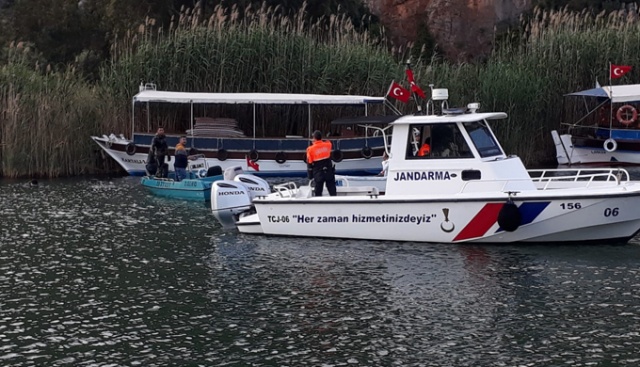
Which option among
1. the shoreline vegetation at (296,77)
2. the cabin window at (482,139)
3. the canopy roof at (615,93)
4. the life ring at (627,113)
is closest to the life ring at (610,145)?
the life ring at (627,113)

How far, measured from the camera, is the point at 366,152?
34125mm

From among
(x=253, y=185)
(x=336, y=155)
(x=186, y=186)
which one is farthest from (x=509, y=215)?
(x=336, y=155)

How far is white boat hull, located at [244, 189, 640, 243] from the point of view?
63.0ft

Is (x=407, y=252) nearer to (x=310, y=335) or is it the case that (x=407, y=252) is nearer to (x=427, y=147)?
(x=427, y=147)

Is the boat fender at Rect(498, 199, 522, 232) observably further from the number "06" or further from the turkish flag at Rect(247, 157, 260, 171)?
the turkish flag at Rect(247, 157, 260, 171)

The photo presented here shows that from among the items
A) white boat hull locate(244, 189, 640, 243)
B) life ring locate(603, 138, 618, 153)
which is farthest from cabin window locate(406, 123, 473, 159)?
life ring locate(603, 138, 618, 153)

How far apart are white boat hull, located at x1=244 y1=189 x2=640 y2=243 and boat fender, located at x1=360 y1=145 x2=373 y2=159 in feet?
43.3

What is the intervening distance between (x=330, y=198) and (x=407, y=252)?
2087 millimetres

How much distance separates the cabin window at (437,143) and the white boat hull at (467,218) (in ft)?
3.28

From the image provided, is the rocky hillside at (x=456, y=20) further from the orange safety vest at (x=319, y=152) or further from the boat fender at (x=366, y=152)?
the orange safety vest at (x=319, y=152)

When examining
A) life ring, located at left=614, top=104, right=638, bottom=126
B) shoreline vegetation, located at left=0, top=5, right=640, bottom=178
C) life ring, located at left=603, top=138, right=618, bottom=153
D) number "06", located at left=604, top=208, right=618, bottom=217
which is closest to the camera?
number "06", located at left=604, top=208, right=618, bottom=217

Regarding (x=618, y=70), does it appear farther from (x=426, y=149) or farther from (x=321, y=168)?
(x=426, y=149)

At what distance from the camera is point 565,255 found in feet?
61.9

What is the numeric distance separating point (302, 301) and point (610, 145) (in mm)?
22738
